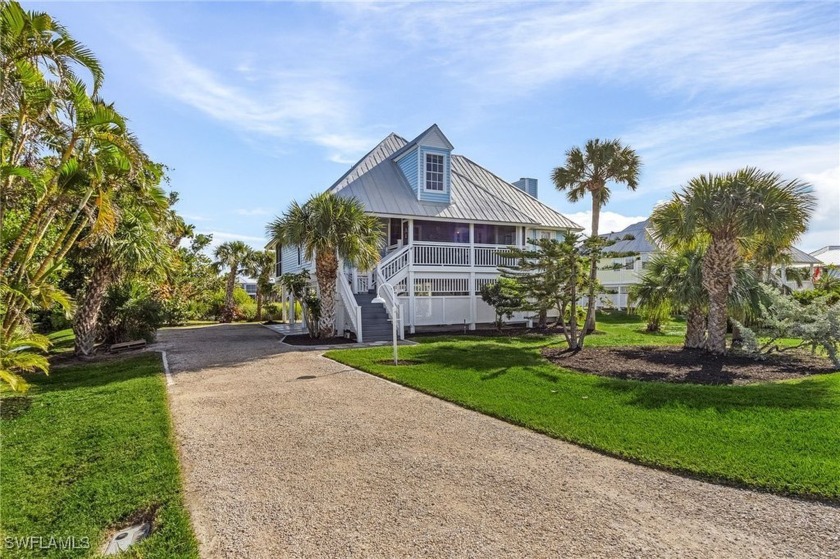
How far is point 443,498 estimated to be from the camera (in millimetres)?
4398

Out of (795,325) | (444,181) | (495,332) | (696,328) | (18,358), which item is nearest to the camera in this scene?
(18,358)

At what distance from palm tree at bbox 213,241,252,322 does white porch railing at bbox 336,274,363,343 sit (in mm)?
15433

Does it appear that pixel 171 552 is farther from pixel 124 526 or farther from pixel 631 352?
pixel 631 352

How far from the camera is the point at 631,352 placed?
43.4 ft

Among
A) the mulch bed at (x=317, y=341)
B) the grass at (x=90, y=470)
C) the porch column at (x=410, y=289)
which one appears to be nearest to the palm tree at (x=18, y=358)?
the grass at (x=90, y=470)

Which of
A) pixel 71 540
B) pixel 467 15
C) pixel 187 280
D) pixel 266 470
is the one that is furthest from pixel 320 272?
pixel 187 280

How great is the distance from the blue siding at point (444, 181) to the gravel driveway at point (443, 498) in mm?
14390

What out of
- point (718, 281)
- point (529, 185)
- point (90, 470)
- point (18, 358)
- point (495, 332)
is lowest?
point (90, 470)

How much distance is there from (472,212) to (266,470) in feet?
55.4

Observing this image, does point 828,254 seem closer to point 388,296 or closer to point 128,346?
point 388,296

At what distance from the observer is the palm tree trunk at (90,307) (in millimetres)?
13156

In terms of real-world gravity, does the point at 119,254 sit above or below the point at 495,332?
above

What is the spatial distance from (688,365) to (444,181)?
42.0 ft

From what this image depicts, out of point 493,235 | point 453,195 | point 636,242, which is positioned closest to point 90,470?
point 453,195
